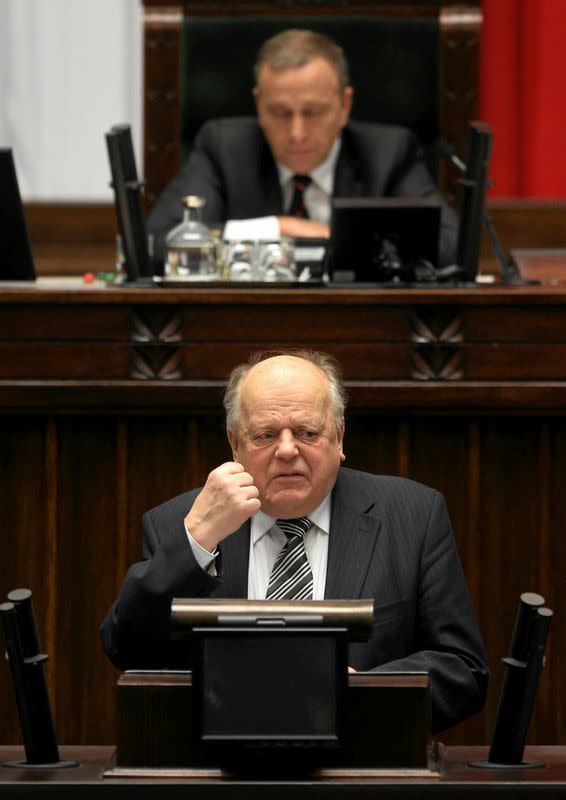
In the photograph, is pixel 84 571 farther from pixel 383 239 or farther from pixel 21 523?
pixel 383 239

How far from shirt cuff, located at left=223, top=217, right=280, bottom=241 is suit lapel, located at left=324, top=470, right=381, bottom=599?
3.64 feet

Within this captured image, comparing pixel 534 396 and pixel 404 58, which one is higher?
pixel 404 58

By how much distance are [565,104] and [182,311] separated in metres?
2.46

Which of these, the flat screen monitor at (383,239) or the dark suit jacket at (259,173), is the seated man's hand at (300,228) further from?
the flat screen monitor at (383,239)

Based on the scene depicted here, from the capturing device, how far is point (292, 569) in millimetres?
2715

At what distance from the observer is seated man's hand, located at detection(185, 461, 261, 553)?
253cm

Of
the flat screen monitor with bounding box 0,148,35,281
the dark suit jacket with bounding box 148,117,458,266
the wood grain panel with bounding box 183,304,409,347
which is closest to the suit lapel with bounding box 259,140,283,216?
the dark suit jacket with bounding box 148,117,458,266

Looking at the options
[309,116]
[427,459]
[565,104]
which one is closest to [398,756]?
[427,459]

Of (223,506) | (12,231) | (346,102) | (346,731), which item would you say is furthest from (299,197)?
(346,731)

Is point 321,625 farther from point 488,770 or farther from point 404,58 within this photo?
point 404,58

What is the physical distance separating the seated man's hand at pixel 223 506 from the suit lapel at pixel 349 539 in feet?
0.80

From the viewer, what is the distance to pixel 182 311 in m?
3.46

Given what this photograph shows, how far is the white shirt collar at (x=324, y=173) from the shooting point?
4.68m

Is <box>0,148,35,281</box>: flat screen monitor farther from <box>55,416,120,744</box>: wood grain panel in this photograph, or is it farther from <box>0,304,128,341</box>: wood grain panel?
<box>55,416,120,744</box>: wood grain panel
